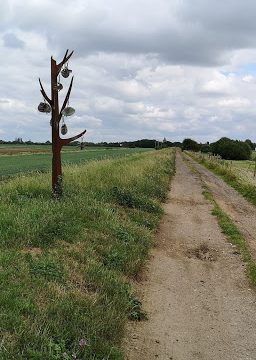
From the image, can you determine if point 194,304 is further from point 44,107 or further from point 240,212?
point 240,212

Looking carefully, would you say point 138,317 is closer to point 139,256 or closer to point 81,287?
point 81,287

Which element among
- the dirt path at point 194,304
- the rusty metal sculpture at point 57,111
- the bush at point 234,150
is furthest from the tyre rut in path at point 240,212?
the bush at point 234,150

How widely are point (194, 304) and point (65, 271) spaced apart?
75.6 inches

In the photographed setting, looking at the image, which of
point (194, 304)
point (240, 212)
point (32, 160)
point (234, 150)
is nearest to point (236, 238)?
point (194, 304)

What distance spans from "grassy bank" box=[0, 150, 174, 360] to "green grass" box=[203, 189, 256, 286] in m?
1.93

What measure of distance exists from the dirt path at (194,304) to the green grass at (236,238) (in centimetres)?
16

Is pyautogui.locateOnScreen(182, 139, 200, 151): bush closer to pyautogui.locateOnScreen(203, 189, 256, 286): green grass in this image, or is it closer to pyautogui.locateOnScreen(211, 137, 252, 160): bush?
pyautogui.locateOnScreen(211, 137, 252, 160): bush

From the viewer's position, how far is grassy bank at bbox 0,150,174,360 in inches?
178

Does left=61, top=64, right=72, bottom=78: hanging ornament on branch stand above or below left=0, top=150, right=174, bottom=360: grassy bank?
above

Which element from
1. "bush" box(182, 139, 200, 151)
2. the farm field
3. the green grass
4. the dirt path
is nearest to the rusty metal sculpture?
the dirt path

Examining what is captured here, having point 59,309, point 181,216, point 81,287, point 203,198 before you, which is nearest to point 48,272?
point 81,287

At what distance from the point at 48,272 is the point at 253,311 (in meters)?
2.91

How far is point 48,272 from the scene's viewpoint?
607 cm

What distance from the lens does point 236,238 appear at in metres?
11.0
